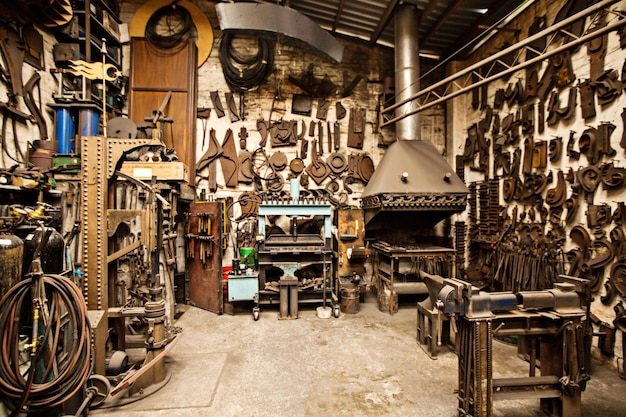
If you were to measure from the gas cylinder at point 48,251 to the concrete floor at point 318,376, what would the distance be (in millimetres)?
1156

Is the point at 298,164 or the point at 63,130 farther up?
the point at 63,130

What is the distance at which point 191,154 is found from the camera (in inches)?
206

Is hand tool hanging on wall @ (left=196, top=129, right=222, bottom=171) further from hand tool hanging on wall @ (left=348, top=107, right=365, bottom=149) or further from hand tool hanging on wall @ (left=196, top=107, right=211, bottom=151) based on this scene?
hand tool hanging on wall @ (left=348, top=107, right=365, bottom=149)

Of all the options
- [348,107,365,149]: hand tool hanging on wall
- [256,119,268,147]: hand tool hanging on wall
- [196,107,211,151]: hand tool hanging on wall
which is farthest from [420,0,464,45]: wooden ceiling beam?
[196,107,211,151]: hand tool hanging on wall

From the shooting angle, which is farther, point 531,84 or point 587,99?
point 531,84

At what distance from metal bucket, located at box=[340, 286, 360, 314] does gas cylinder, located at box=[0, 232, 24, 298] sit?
3.55 metres

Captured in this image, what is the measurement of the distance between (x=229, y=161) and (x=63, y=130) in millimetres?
2344

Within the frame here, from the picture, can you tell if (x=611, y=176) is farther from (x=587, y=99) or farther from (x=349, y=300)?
(x=349, y=300)

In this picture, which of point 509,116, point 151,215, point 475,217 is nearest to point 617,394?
point 475,217

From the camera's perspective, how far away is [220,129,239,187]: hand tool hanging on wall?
545 cm

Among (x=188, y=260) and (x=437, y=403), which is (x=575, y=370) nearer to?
(x=437, y=403)

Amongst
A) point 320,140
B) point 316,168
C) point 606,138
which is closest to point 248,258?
point 316,168

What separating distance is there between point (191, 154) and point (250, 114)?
1.32m

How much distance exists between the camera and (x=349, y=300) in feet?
14.5
